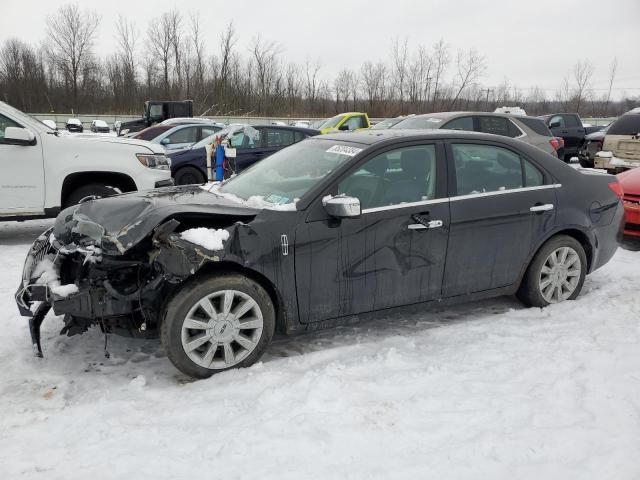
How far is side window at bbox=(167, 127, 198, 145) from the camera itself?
13.8 meters

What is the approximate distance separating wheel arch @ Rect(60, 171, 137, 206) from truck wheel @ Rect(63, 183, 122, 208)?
0.07 m

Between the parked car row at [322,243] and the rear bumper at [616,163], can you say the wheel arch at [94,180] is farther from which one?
the rear bumper at [616,163]

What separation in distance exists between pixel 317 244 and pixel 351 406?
109 centimetres

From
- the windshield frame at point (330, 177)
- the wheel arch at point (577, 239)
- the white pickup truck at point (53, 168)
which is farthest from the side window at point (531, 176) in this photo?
the white pickup truck at point (53, 168)

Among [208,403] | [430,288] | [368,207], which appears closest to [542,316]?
[430,288]

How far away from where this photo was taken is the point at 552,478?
2.42 m

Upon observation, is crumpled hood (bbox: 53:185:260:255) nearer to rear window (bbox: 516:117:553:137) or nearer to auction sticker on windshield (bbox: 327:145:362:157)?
auction sticker on windshield (bbox: 327:145:362:157)

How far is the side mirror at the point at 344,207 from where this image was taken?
11.0 feet

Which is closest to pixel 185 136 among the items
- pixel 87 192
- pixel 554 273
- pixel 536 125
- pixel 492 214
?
pixel 87 192

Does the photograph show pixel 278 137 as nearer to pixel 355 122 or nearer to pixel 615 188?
pixel 355 122

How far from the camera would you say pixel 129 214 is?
3.53 m

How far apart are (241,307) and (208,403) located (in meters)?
0.63

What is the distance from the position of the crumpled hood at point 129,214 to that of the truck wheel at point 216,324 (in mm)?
439

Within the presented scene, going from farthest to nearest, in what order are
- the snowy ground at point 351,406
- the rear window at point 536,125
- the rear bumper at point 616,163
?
the rear bumper at point 616,163 < the rear window at point 536,125 < the snowy ground at point 351,406
